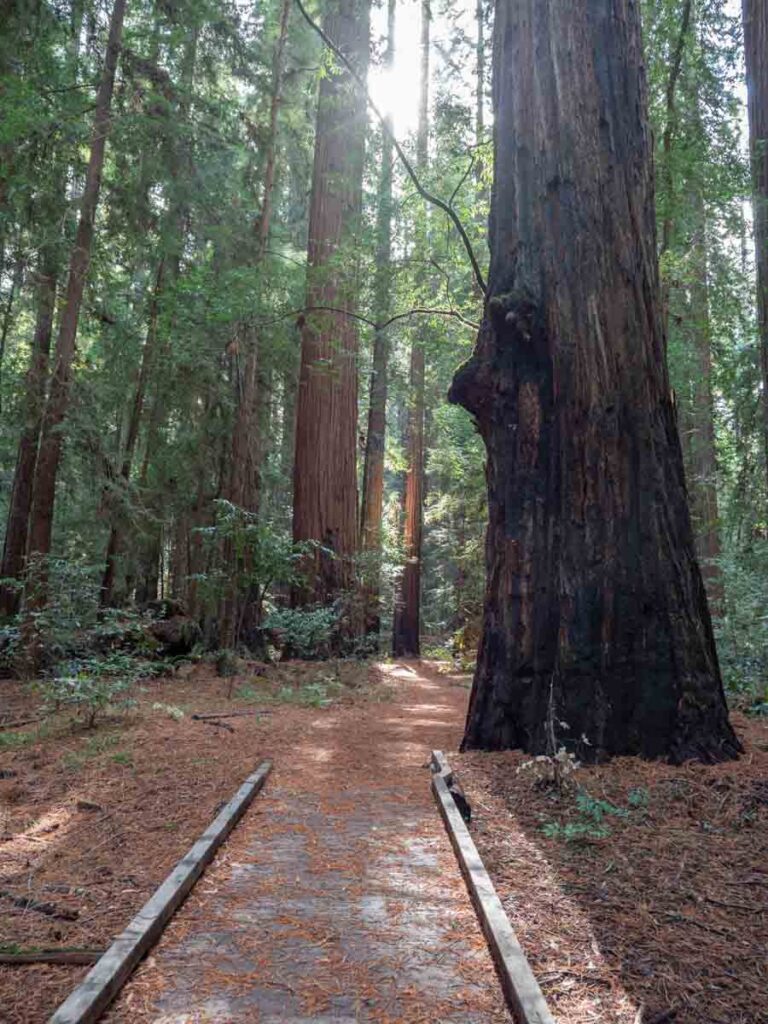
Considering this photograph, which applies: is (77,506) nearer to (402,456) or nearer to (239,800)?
(402,456)

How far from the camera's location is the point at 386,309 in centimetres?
1099

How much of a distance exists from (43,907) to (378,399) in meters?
16.1

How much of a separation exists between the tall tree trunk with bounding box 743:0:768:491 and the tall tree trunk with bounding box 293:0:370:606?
23.2 ft

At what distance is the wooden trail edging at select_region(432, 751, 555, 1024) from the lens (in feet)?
7.49

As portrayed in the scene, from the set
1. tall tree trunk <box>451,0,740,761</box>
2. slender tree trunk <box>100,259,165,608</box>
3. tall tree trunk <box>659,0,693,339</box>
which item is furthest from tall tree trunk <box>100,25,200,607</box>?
tall tree trunk <box>659,0,693,339</box>

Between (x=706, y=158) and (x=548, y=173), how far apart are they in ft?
15.5

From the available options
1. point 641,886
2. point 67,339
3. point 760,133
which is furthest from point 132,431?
point 641,886

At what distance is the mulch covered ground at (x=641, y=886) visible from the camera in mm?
2523

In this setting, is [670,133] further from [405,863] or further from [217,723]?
[405,863]

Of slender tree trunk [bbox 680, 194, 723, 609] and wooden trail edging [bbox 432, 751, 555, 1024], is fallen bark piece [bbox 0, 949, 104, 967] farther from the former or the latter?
slender tree trunk [bbox 680, 194, 723, 609]

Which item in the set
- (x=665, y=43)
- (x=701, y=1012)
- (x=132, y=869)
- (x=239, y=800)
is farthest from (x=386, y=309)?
(x=701, y=1012)

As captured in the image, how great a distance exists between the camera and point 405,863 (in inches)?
148

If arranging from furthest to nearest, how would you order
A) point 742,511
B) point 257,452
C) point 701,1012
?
point 257,452, point 742,511, point 701,1012

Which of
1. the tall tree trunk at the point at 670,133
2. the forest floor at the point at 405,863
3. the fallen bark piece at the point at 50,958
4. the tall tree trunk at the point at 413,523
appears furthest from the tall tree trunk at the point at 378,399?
the fallen bark piece at the point at 50,958
